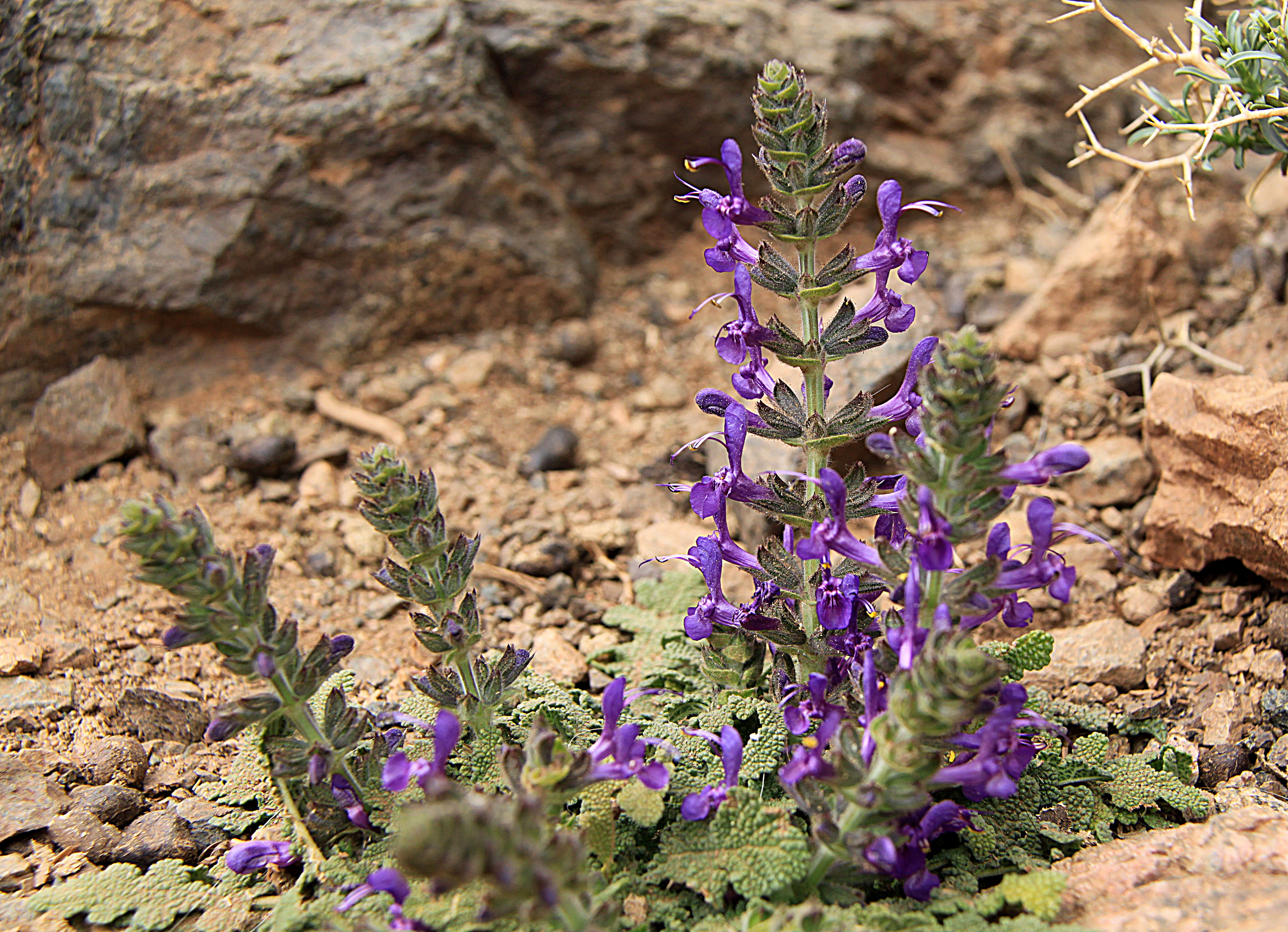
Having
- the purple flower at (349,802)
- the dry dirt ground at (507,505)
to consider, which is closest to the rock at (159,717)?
the dry dirt ground at (507,505)

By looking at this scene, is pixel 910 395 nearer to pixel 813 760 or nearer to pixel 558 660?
pixel 813 760

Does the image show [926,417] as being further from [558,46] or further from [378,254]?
[558,46]

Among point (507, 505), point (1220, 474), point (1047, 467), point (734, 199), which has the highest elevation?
point (734, 199)

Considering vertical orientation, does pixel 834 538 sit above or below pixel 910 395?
below

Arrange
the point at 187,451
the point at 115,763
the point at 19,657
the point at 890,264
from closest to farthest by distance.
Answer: the point at 890,264, the point at 115,763, the point at 19,657, the point at 187,451

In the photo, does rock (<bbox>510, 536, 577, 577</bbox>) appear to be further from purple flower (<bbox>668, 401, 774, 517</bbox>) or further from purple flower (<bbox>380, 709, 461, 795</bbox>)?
purple flower (<bbox>380, 709, 461, 795</bbox>)

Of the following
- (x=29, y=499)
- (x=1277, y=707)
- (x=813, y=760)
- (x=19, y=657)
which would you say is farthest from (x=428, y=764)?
(x=29, y=499)

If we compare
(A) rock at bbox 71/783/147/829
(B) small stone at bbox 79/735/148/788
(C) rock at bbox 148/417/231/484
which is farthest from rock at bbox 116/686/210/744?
(C) rock at bbox 148/417/231/484
